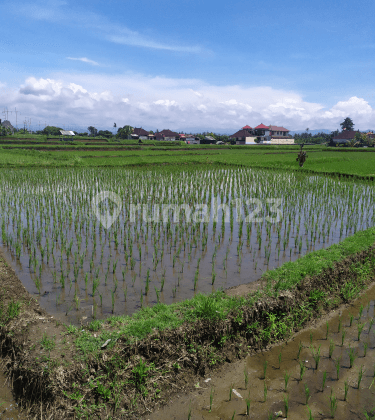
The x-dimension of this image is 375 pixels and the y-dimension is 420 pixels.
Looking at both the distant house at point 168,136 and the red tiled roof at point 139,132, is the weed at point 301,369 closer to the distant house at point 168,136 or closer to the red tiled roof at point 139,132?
the distant house at point 168,136

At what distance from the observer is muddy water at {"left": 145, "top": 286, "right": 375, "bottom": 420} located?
248 centimetres

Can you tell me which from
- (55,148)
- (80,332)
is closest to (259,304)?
(80,332)

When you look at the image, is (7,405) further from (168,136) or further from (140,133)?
(140,133)

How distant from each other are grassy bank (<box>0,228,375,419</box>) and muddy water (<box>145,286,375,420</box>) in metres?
0.14

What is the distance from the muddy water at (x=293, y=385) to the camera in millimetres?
2480

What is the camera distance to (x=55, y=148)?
2684 cm

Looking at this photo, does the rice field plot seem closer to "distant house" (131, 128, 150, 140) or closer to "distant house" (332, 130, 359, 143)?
"distant house" (332, 130, 359, 143)

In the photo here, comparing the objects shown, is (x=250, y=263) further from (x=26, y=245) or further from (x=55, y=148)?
(x=55, y=148)

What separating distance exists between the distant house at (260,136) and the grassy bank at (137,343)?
5654 centimetres

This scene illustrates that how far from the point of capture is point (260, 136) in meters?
60.1

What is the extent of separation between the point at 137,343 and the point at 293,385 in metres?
1.36

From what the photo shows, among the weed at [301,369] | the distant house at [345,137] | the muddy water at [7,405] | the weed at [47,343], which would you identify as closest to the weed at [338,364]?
the weed at [301,369]

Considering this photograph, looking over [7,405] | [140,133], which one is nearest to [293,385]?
[7,405]

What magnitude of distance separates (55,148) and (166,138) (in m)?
37.8
